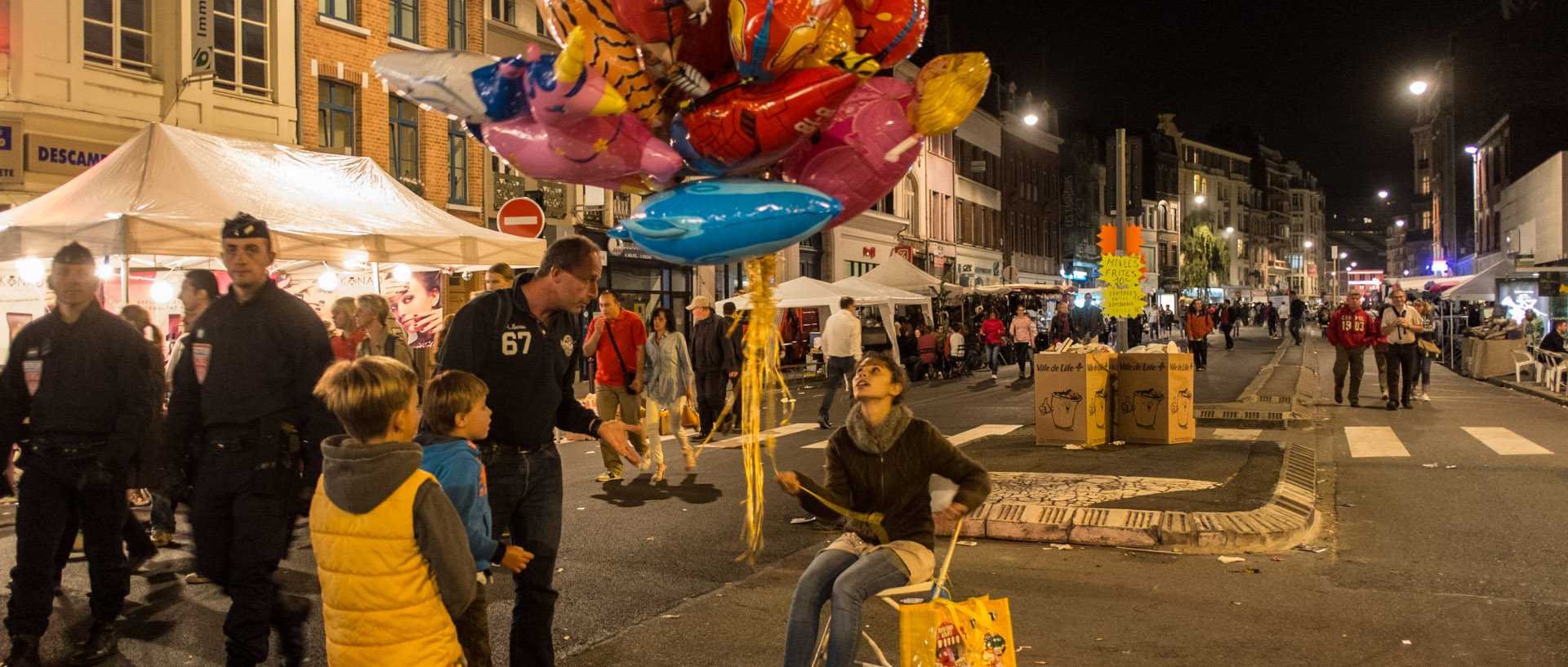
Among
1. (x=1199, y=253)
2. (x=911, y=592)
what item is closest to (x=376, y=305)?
(x=911, y=592)

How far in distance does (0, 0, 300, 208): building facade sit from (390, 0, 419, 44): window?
270 centimetres

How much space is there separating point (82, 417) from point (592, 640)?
2.37 meters

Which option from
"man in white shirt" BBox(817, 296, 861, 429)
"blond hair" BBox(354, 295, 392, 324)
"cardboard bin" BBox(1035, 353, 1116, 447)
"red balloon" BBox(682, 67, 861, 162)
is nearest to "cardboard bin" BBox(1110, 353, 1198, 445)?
"cardboard bin" BBox(1035, 353, 1116, 447)

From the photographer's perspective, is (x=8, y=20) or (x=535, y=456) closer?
(x=535, y=456)

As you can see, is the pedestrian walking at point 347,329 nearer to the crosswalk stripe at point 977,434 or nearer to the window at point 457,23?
the crosswalk stripe at point 977,434

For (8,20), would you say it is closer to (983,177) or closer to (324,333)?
(324,333)

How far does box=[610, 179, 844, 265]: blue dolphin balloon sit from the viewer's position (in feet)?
10.0

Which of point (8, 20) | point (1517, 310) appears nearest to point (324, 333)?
point (8, 20)

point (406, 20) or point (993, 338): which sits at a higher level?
point (406, 20)

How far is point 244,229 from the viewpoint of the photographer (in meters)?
4.10

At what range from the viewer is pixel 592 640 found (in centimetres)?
484

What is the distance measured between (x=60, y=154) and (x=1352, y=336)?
61.3ft

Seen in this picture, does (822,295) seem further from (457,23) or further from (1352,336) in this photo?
(457,23)

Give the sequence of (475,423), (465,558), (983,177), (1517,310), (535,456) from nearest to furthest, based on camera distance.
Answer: (465,558), (475,423), (535,456), (1517,310), (983,177)
